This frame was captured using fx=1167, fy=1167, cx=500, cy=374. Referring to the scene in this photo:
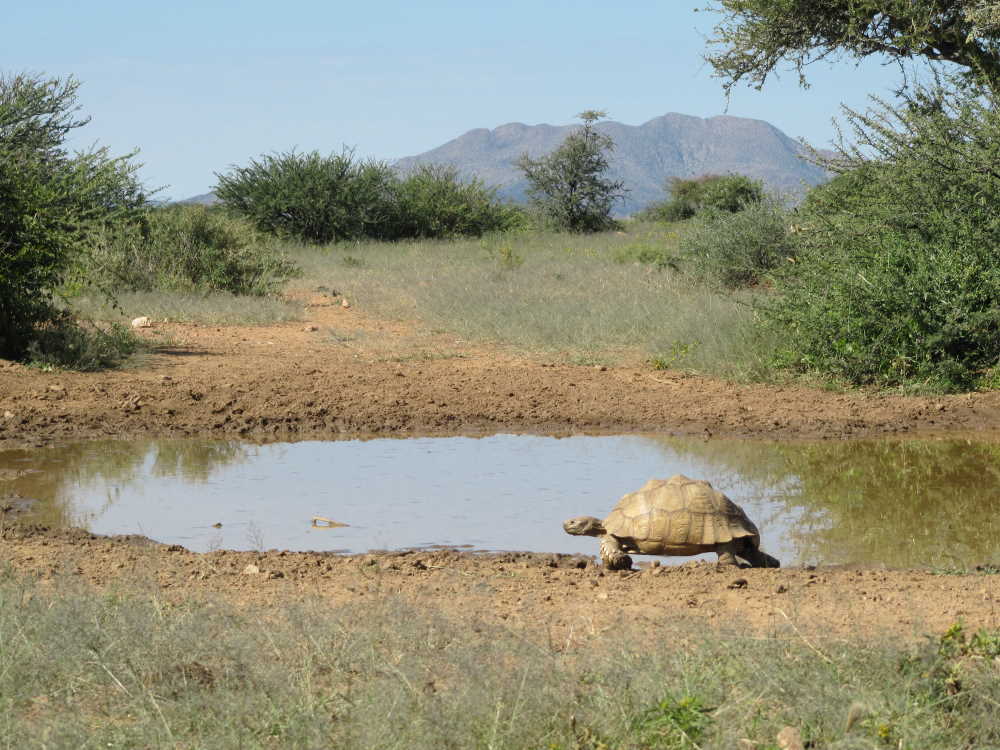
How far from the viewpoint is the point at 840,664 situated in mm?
3760

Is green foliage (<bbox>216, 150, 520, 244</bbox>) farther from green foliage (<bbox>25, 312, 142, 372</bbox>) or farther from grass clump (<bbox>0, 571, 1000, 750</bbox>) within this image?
grass clump (<bbox>0, 571, 1000, 750</bbox>)

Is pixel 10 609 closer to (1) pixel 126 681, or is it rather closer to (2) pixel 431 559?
(1) pixel 126 681

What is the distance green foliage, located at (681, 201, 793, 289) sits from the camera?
58.9 feet

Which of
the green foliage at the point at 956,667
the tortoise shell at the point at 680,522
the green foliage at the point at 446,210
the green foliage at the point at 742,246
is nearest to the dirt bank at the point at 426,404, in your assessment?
the tortoise shell at the point at 680,522

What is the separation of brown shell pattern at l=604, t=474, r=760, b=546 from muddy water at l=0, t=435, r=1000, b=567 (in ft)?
1.30

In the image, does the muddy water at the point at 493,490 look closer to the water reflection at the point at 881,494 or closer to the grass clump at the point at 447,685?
the water reflection at the point at 881,494

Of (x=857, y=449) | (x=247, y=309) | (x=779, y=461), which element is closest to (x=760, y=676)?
(x=779, y=461)

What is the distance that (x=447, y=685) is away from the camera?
3717 mm

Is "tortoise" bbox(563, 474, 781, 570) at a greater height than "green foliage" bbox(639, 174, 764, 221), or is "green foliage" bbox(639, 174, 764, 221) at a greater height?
"green foliage" bbox(639, 174, 764, 221)

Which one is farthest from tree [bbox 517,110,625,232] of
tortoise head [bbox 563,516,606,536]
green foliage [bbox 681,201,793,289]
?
tortoise head [bbox 563,516,606,536]

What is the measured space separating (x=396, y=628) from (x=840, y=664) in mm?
1544

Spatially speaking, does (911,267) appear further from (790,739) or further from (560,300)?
→ (790,739)

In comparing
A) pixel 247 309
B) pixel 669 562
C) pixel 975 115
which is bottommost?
pixel 669 562

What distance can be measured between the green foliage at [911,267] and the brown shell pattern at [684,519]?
545 centimetres
